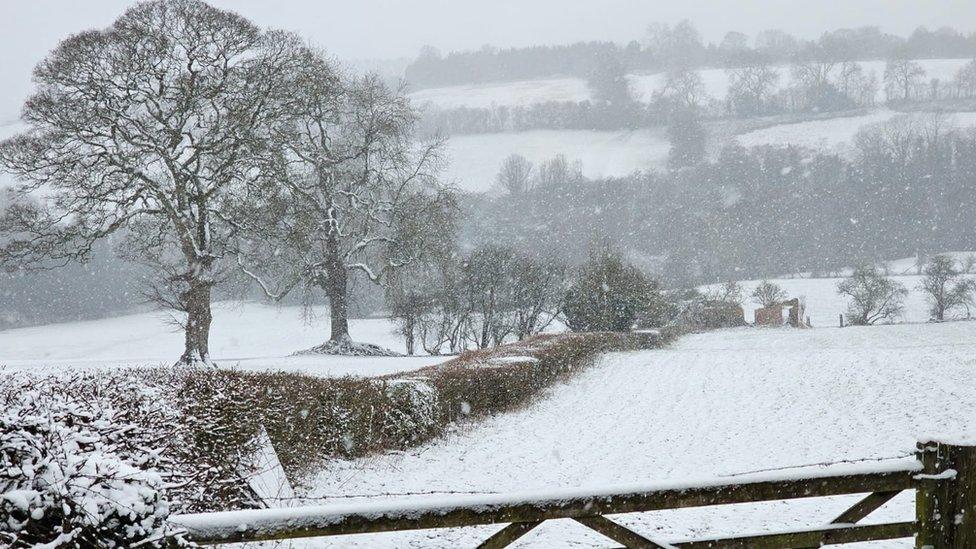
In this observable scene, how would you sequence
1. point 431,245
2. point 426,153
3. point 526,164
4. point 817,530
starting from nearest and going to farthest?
point 817,530
point 431,245
point 426,153
point 526,164

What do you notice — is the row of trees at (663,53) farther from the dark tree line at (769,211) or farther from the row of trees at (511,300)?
the row of trees at (511,300)

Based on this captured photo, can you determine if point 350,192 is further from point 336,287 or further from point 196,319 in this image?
point 196,319

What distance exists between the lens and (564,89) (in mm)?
135750

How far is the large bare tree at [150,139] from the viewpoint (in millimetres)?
21047

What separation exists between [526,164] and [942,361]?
244 ft

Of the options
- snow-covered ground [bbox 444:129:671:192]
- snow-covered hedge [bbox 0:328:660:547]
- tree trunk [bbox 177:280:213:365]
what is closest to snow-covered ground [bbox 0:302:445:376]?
tree trunk [bbox 177:280:213:365]

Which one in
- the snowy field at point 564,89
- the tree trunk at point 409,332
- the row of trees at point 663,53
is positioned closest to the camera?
the tree trunk at point 409,332

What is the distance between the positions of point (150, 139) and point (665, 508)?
74.2ft

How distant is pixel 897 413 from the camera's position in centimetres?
1348

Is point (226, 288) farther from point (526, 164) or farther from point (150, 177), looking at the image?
point (526, 164)

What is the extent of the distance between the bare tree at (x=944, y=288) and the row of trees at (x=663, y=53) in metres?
87.6

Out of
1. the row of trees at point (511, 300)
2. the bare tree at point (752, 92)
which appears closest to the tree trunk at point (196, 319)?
the row of trees at point (511, 300)

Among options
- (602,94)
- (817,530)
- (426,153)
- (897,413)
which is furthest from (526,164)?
(817,530)

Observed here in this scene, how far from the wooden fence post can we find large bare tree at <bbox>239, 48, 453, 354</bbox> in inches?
1013
